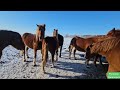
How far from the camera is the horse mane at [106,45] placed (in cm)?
246

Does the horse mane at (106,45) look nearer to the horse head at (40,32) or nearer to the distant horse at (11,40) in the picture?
the horse head at (40,32)

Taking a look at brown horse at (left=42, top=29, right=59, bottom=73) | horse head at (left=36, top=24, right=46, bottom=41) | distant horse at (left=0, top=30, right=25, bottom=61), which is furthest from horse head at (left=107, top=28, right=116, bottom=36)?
distant horse at (left=0, top=30, right=25, bottom=61)

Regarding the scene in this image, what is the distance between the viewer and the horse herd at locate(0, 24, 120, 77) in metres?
2.44

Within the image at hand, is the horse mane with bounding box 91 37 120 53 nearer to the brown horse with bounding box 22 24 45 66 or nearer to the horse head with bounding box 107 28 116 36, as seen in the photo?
the horse head with bounding box 107 28 116 36

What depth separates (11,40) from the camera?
2541mm

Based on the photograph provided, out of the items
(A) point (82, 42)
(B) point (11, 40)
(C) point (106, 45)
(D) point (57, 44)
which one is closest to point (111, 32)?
(C) point (106, 45)

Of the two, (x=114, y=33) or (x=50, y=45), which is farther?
(x=50, y=45)

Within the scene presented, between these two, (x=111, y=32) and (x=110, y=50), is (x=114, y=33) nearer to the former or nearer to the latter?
(x=111, y=32)

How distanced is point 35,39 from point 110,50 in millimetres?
816

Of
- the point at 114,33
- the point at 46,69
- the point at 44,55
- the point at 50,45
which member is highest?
the point at 114,33

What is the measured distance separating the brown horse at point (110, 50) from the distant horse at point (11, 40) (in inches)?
29.9

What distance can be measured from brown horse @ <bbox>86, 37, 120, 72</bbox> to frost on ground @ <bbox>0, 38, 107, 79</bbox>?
0.29 ft

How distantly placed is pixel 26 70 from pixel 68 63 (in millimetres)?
481

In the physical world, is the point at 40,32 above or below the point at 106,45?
above
